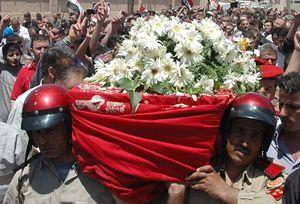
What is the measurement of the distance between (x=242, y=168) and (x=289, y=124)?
2.66 feet

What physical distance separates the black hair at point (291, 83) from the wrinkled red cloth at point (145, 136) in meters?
0.93

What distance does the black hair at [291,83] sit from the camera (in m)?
3.82

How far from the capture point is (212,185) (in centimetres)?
300

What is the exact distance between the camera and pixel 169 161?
299 cm

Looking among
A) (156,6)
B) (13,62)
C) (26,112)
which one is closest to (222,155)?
(26,112)

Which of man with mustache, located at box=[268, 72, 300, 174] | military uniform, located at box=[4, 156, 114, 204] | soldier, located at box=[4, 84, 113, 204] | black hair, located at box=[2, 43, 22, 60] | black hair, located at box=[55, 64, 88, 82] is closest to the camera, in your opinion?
soldier, located at box=[4, 84, 113, 204]

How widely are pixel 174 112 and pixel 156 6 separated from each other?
43437 millimetres

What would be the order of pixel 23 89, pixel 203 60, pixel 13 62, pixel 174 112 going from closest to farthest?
pixel 174 112
pixel 203 60
pixel 23 89
pixel 13 62

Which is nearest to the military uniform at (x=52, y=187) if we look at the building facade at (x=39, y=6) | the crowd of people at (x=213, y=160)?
the crowd of people at (x=213, y=160)

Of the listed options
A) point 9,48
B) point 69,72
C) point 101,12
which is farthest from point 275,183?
point 9,48

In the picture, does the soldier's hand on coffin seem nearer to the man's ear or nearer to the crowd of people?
the crowd of people

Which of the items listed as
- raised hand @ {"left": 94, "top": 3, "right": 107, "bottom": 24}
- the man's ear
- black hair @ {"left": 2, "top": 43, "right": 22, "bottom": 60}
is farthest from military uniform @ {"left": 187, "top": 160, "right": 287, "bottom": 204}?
black hair @ {"left": 2, "top": 43, "right": 22, "bottom": 60}

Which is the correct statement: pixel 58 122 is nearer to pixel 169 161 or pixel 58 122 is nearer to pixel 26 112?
pixel 26 112

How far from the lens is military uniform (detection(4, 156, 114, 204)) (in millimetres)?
3264
